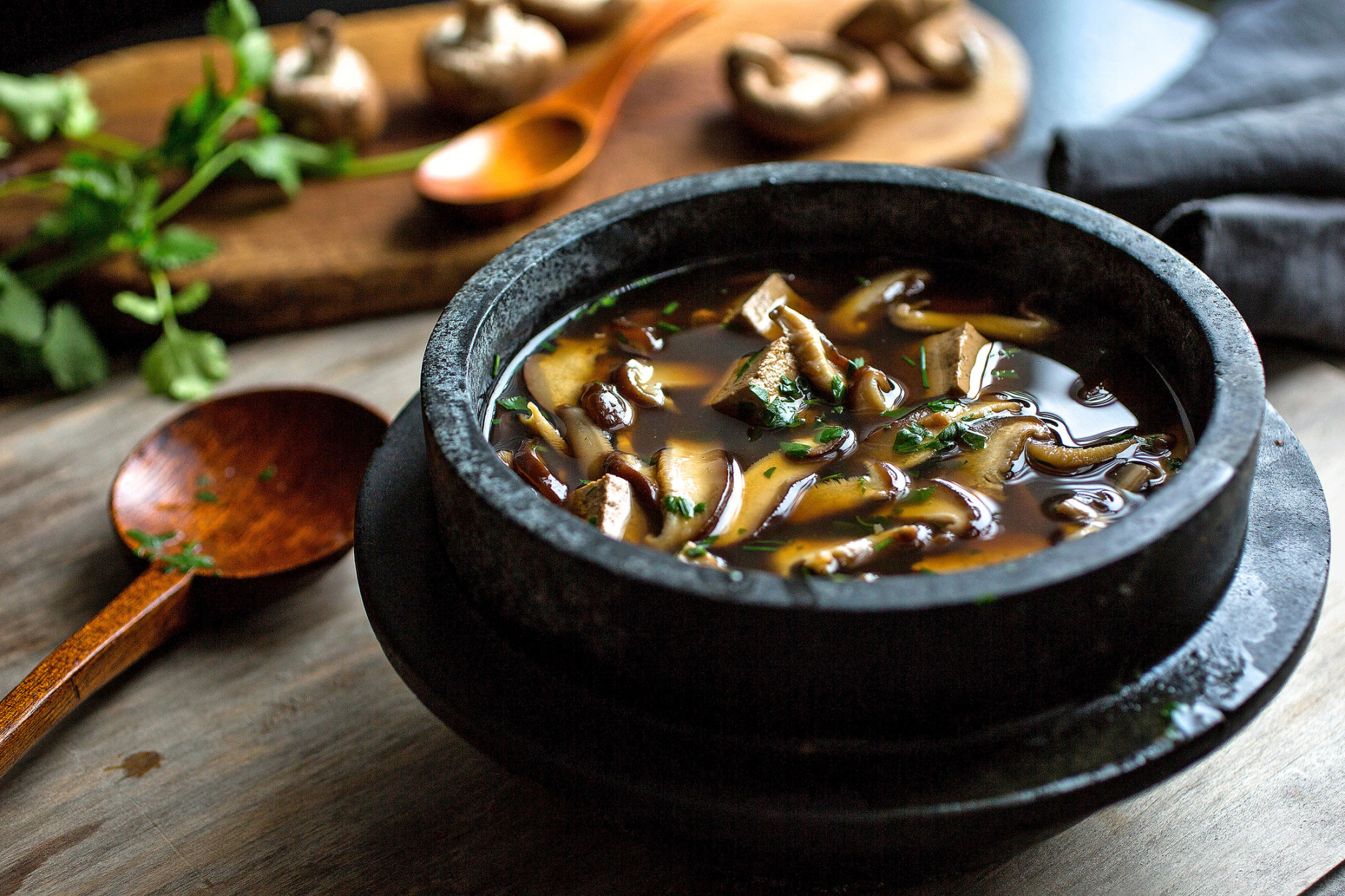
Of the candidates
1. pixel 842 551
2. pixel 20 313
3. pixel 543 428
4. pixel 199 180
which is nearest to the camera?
pixel 842 551

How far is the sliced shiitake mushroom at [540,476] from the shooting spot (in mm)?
1806

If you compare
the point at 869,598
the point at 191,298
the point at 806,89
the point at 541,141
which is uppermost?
the point at 869,598

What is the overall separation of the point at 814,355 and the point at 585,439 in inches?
17.6

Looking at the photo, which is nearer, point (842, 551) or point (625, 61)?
point (842, 551)

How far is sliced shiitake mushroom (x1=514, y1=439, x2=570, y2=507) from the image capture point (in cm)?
181

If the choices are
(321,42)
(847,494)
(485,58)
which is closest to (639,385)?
(847,494)

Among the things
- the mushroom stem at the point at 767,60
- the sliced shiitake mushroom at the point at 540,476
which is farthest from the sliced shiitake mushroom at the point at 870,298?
the mushroom stem at the point at 767,60

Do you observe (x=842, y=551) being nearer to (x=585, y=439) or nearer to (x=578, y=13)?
(x=585, y=439)

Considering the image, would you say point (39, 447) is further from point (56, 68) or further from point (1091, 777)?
point (56, 68)

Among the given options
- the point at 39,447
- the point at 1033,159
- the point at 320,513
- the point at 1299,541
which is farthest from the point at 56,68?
the point at 1299,541

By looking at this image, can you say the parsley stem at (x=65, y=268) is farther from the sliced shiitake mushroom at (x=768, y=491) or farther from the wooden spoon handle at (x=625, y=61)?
the sliced shiitake mushroom at (x=768, y=491)

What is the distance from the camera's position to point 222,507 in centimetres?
252

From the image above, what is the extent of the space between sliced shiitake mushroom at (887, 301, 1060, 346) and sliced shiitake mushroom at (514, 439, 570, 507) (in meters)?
0.78

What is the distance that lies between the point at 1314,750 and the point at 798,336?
3.81ft
